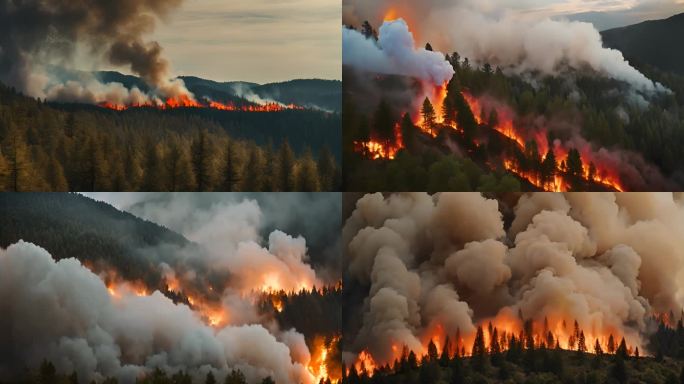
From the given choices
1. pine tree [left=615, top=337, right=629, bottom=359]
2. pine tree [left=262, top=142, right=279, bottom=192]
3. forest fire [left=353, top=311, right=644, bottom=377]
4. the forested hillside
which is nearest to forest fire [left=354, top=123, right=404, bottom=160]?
the forested hillside

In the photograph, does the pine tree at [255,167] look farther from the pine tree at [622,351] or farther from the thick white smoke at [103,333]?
the pine tree at [622,351]

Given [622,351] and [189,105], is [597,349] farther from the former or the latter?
[189,105]

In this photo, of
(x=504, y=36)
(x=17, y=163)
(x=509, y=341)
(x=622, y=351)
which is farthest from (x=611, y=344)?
(x=17, y=163)

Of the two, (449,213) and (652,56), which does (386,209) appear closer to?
(449,213)

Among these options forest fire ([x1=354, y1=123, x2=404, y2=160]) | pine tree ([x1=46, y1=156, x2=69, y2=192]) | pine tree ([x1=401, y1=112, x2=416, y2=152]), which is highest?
pine tree ([x1=401, y1=112, x2=416, y2=152])

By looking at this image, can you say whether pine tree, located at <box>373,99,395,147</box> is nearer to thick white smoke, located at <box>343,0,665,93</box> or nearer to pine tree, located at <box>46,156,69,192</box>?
thick white smoke, located at <box>343,0,665,93</box>

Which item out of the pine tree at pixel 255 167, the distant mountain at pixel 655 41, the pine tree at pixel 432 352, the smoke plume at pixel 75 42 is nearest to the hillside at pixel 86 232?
the pine tree at pixel 255 167
